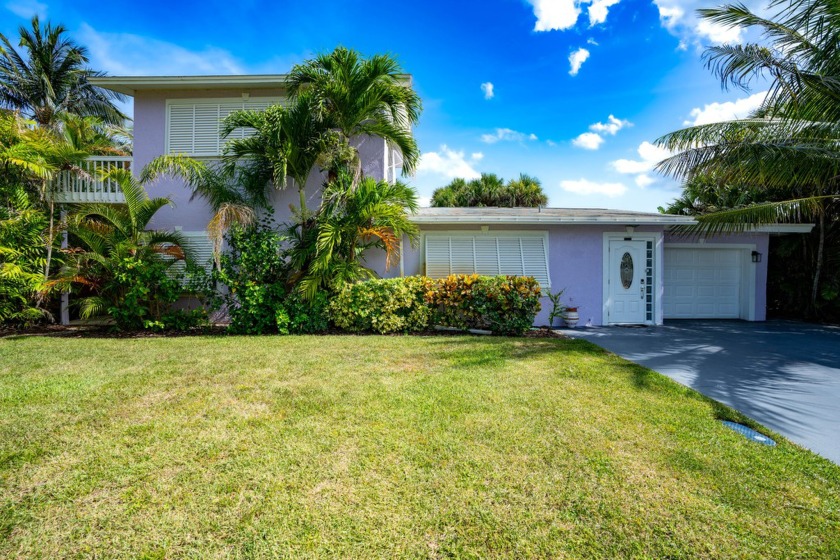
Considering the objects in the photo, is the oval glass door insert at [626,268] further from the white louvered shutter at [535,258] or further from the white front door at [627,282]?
the white louvered shutter at [535,258]

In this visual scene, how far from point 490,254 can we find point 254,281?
621 cm

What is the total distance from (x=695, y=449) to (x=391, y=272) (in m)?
8.18

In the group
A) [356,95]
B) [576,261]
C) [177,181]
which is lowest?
[576,261]

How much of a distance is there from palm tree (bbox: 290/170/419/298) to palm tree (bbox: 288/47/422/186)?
0.78m

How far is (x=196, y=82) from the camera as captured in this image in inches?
401

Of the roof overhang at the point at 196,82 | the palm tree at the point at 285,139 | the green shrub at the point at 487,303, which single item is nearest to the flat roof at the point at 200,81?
the roof overhang at the point at 196,82

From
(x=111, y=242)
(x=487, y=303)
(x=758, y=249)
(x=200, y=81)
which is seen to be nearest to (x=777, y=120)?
(x=758, y=249)

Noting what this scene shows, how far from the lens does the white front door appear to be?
36.5 feet

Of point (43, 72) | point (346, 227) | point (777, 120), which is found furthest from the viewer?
point (43, 72)

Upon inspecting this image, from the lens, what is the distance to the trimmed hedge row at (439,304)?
29.9ft

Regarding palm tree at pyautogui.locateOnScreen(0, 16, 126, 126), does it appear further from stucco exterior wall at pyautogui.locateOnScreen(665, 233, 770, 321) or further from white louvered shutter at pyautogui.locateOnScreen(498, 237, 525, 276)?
stucco exterior wall at pyautogui.locateOnScreen(665, 233, 770, 321)

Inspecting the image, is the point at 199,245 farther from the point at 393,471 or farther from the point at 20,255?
the point at 393,471

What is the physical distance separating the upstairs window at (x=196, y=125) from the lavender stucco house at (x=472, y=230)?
26mm

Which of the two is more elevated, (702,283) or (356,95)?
(356,95)
